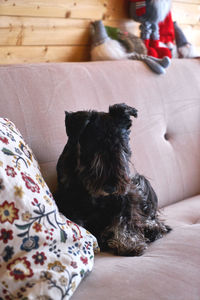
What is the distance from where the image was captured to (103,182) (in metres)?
1.59

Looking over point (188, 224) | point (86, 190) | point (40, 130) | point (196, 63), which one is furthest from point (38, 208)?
point (196, 63)

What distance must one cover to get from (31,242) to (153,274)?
408mm

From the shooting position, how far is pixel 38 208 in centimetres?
129

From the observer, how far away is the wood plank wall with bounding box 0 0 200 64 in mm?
2332

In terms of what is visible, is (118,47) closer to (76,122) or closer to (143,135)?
(143,135)

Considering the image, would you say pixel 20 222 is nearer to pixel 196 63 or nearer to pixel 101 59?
pixel 101 59

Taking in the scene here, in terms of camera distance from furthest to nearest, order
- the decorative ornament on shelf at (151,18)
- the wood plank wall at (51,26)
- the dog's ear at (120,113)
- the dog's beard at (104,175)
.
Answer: the decorative ornament on shelf at (151,18), the wood plank wall at (51,26), the dog's ear at (120,113), the dog's beard at (104,175)

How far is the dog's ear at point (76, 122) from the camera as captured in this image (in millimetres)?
1579

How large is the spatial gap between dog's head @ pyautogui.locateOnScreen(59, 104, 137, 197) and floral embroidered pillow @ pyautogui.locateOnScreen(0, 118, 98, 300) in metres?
0.24

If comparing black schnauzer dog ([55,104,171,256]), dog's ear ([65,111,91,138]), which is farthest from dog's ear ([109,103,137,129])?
dog's ear ([65,111,91,138])

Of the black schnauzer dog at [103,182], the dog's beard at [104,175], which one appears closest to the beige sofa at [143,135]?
the black schnauzer dog at [103,182]

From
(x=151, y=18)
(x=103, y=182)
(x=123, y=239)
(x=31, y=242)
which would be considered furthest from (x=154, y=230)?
(x=151, y=18)

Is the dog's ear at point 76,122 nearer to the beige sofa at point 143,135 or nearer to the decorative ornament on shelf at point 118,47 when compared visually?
the beige sofa at point 143,135

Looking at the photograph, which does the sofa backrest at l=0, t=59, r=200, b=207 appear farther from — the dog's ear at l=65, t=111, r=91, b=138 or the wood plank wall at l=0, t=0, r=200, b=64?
the wood plank wall at l=0, t=0, r=200, b=64
